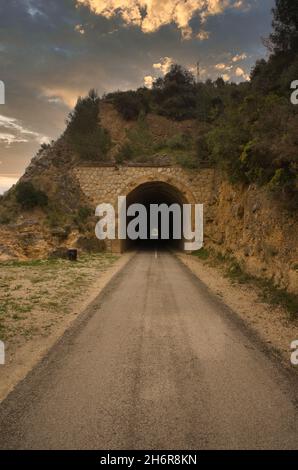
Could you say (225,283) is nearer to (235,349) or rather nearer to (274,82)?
(235,349)

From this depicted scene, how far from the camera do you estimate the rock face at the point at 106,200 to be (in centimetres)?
1413

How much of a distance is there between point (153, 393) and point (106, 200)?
70.9 feet

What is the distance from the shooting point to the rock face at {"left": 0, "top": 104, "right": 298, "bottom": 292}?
14133 mm

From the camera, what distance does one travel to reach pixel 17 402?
426 cm

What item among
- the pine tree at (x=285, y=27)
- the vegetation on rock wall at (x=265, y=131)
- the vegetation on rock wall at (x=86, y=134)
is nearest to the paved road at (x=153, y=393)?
the vegetation on rock wall at (x=265, y=131)

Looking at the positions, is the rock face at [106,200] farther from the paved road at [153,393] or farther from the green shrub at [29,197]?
the paved road at [153,393]

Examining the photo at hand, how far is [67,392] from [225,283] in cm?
932

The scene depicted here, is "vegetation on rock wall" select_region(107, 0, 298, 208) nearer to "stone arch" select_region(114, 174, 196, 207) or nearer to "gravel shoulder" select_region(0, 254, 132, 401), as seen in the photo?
"stone arch" select_region(114, 174, 196, 207)

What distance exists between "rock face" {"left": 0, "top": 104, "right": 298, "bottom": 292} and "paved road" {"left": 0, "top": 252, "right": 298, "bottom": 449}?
6.73m

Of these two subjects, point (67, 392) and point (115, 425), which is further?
point (67, 392)

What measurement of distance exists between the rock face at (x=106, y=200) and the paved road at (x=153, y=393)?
6733mm

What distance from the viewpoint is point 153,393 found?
4531 mm

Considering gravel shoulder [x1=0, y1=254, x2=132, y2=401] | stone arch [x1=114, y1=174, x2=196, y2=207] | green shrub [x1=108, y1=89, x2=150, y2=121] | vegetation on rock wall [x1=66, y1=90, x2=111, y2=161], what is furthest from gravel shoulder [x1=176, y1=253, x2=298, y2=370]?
green shrub [x1=108, y1=89, x2=150, y2=121]
